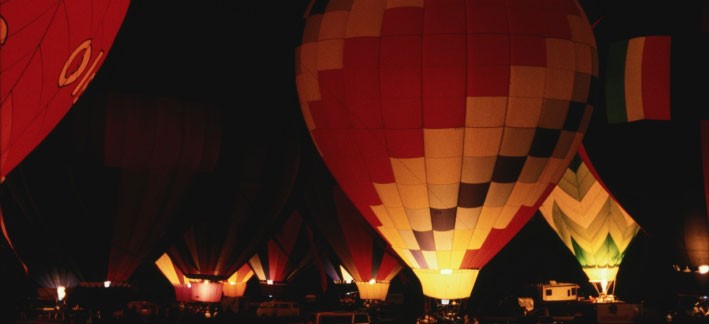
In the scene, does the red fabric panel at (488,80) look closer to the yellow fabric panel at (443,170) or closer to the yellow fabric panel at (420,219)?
the yellow fabric panel at (443,170)

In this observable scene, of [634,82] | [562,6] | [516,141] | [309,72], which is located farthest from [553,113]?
[634,82]

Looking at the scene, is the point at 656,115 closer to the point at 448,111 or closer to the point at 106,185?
the point at 448,111

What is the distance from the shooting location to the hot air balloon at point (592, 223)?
1405 cm

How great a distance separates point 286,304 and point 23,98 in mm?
9775

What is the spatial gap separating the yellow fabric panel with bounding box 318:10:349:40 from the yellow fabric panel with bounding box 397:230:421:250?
174cm

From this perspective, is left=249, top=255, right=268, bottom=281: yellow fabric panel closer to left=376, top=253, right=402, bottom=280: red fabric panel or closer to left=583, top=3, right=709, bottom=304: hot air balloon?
left=376, top=253, right=402, bottom=280: red fabric panel

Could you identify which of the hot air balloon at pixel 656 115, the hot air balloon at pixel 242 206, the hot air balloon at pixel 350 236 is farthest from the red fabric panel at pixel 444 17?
the hot air balloon at pixel 350 236

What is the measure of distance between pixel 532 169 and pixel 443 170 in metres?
0.79

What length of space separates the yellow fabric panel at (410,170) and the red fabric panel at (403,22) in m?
1.04

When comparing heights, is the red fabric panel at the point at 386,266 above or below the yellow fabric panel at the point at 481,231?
above

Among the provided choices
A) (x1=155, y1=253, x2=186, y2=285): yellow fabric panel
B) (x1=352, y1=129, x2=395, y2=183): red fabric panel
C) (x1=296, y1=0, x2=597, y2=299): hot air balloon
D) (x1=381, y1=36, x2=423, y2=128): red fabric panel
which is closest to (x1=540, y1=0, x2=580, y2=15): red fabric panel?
(x1=296, y1=0, x2=597, y2=299): hot air balloon

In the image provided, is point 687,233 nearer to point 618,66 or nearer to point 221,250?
point 618,66

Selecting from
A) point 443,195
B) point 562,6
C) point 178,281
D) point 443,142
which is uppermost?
point 562,6

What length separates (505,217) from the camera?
27.1 ft
